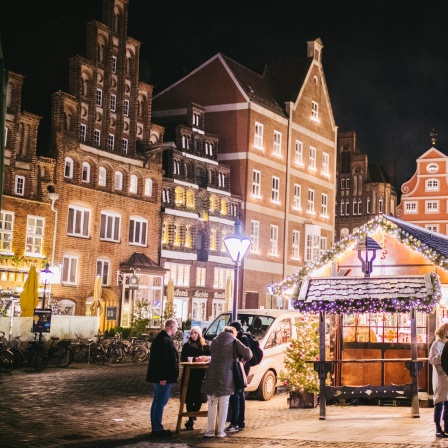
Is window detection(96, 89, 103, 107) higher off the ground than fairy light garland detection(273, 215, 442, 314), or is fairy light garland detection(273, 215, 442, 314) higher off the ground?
window detection(96, 89, 103, 107)

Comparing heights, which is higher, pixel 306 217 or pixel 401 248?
pixel 306 217

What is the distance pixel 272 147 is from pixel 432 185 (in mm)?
20215

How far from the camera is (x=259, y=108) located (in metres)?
49.0

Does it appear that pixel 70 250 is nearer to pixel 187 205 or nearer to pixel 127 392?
pixel 187 205

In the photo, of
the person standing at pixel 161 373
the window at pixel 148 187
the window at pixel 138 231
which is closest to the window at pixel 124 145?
the window at pixel 148 187

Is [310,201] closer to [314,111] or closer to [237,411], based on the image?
[314,111]

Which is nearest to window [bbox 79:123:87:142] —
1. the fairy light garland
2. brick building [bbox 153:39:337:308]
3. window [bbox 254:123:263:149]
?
brick building [bbox 153:39:337:308]

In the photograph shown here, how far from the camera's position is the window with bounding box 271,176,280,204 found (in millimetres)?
50344

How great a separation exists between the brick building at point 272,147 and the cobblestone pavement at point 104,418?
93.0ft

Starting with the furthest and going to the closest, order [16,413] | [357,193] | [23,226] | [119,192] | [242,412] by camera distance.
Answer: [357,193] < [119,192] < [23,226] < [16,413] < [242,412]

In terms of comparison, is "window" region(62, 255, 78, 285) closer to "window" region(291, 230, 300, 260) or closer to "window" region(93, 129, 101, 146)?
"window" region(93, 129, 101, 146)

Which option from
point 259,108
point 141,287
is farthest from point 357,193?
point 141,287

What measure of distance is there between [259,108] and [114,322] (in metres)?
17.7

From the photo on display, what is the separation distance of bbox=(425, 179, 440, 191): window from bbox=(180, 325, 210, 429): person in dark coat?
5473 centimetres
